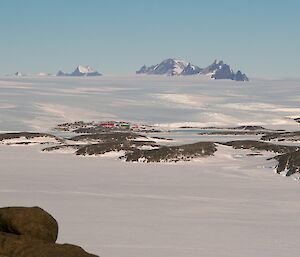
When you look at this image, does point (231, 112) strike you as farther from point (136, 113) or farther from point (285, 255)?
point (285, 255)

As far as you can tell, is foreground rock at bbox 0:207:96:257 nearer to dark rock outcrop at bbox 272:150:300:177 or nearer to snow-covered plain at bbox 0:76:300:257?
snow-covered plain at bbox 0:76:300:257

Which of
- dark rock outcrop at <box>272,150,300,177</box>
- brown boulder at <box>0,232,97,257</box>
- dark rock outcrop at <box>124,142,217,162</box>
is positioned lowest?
dark rock outcrop at <box>124,142,217,162</box>

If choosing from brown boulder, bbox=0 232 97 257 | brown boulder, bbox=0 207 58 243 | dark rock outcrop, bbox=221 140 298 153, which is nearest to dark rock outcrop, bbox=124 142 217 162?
dark rock outcrop, bbox=221 140 298 153

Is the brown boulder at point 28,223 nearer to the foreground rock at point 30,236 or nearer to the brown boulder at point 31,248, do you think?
the foreground rock at point 30,236

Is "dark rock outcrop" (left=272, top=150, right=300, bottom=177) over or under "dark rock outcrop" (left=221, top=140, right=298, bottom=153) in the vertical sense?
over

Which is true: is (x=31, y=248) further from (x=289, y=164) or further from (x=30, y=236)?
(x=289, y=164)

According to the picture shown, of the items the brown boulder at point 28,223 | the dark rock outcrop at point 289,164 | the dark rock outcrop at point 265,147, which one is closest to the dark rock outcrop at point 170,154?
the dark rock outcrop at point 265,147

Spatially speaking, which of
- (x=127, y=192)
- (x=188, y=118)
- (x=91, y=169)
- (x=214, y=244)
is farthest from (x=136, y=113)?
(x=214, y=244)

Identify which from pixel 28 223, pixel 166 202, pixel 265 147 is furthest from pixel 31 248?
pixel 265 147
